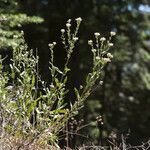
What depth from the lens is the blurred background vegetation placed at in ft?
38.1

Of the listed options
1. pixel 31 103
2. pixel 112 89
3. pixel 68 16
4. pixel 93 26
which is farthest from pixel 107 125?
pixel 31 103

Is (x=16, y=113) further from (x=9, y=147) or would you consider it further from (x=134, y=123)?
(x=134, y=123)

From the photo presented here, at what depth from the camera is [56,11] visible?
1204 centimetres

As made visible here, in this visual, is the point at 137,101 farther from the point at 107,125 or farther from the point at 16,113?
the point at 16,113

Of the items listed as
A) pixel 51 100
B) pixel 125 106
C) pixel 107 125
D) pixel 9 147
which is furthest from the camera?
pixel 125 106

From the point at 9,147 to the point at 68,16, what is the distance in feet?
26.5

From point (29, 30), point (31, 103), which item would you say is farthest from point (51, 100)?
point (29, 30)

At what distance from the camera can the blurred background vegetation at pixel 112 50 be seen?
11609mm

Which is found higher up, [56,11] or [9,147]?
[56,11]

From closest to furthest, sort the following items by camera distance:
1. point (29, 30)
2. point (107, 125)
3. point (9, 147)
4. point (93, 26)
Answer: point (9, 147), point (29, 30), point (93, 26), point (107, 125)

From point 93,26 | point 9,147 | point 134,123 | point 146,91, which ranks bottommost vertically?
point 134,123

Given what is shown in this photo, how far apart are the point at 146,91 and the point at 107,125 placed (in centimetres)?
177

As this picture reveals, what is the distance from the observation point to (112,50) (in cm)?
1309

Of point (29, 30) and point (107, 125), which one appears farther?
point (107, 125)
